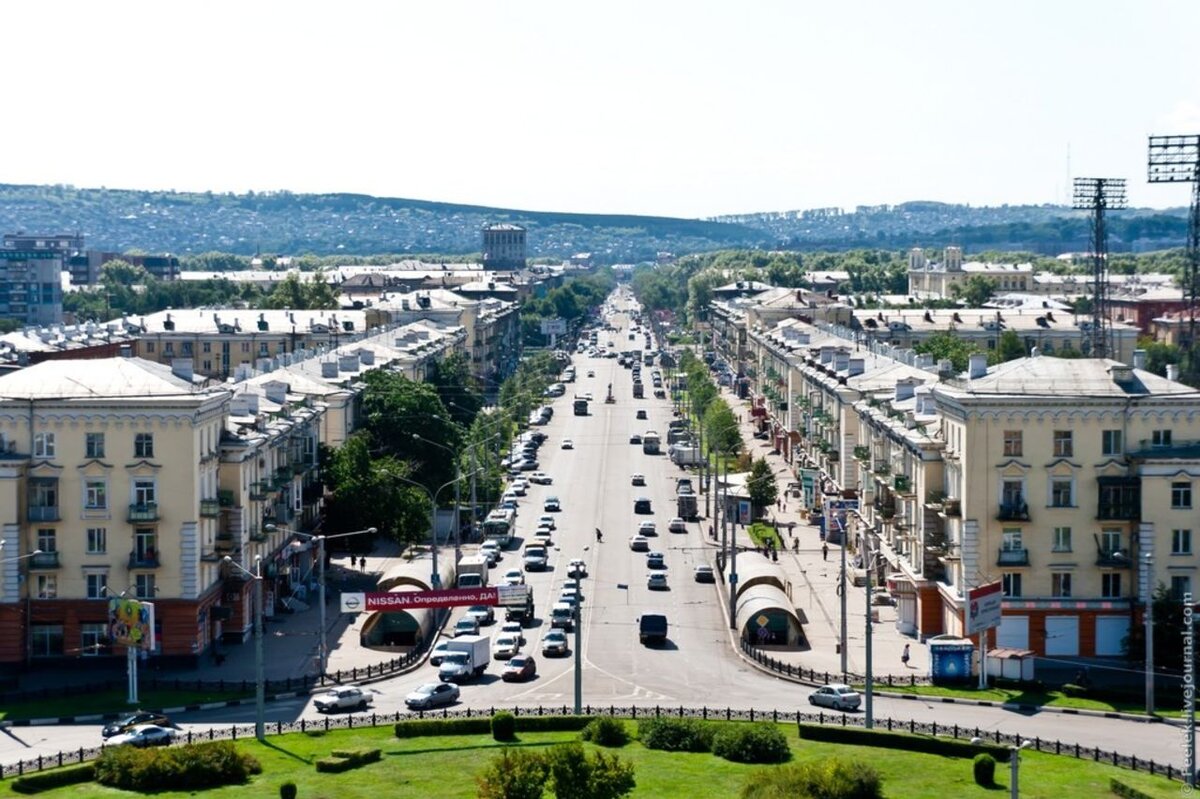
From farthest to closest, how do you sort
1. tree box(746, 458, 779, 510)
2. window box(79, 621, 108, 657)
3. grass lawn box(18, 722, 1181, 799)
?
tree box(746, 458, 779, 510) < window box(79, 621, 108, 657) < grass lawn box(18, 722, 1181, 799)

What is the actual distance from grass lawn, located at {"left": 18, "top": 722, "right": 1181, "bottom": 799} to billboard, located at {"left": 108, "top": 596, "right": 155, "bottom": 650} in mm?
11615

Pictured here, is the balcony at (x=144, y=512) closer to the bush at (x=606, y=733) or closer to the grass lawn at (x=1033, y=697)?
the bush at (x=606, y=733)

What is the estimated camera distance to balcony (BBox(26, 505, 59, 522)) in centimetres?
7394

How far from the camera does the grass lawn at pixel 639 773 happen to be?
175 feet

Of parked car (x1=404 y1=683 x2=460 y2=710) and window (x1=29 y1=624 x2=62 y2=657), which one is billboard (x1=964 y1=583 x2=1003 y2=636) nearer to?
parked car (x1=404 y1=683 x2=460 y2=710)

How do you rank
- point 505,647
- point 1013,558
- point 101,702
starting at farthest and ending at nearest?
point 505,647
point 1013,558
point 101,702

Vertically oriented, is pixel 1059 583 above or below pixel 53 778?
above

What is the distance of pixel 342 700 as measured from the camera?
217 ft

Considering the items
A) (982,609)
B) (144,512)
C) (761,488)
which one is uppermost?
(144,512)

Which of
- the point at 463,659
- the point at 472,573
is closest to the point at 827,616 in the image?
the point at 472,573

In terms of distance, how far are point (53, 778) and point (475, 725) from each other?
44.5 ft

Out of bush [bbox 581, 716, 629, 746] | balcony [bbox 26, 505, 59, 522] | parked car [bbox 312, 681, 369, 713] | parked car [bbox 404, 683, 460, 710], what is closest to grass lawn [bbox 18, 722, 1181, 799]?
bush [bbox 581, 716, 629, 746]

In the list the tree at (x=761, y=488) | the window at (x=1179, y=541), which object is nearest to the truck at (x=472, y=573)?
the tree at (x=761, y=488)

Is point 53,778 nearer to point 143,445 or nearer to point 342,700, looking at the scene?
point 342,700
